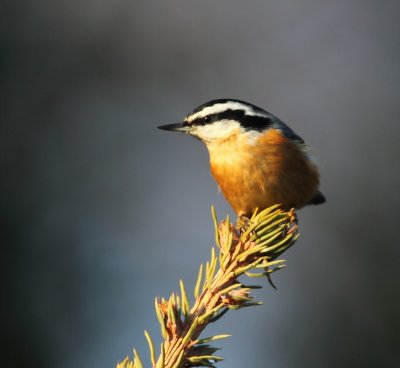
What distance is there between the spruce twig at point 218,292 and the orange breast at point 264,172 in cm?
84

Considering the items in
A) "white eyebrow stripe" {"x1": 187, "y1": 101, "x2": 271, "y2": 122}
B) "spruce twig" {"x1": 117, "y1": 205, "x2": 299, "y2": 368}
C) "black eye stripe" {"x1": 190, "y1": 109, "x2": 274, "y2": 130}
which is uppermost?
"white eyebrow stripe" {"x1": 187, "y1": 101, "x2": 271, "y2": 122}

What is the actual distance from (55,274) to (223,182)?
5.44ft

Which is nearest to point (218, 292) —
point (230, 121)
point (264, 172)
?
point (264, 172)

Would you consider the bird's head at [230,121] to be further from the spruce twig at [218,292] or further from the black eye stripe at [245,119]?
the spruce twig at [218,292]

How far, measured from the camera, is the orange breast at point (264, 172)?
9.96ft

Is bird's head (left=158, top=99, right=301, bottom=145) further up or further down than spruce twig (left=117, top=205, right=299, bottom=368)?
further up

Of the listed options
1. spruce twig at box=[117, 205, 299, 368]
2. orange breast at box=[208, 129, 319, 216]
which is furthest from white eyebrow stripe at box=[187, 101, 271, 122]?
spruce twig at box=[117, 205, 299, 368]

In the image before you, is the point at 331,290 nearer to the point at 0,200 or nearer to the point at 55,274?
the point at 55,274

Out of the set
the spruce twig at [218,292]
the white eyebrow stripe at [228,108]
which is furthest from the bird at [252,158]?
the spruce twig at [218,292]

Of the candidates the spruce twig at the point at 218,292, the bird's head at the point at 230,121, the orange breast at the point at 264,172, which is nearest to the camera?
the spruce twig at the point at 218,292

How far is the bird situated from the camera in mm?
3055

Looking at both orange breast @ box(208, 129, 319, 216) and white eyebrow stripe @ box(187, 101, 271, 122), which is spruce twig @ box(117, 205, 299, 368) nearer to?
orange breast @ box(208, 129, 319, 216)

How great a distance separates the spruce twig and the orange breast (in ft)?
2.74

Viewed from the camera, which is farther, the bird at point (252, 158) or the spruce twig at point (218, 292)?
the bird at point (252, 158)
